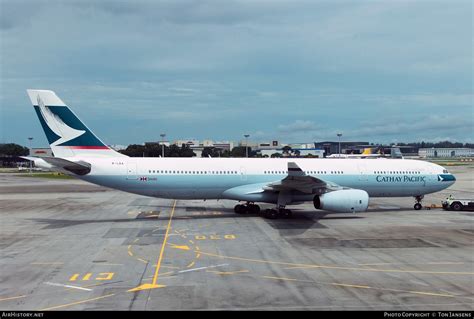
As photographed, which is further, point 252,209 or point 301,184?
point 252,209

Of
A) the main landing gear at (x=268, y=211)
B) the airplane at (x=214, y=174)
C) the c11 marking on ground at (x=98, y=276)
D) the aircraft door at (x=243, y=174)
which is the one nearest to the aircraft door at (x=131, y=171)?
the airplane at (x=214, y=174)

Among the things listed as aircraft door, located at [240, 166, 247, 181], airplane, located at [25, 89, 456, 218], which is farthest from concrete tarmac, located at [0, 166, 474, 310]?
aircraft door, located at [240, 166, 247, 181]

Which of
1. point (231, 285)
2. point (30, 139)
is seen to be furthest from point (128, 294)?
point (30, 139)

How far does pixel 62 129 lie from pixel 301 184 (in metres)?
14.5

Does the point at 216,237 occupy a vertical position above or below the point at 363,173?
below

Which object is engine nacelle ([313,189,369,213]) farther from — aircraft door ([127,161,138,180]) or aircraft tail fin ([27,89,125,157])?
aircraft tail fin ([27,89,125,157])

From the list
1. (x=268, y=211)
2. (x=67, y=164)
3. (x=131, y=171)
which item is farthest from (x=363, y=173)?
(x=67, y=164)

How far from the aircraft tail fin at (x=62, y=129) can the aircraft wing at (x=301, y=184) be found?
34.9 feet

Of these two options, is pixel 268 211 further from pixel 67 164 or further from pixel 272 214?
pixel 67 164

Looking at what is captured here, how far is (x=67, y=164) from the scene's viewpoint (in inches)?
1012

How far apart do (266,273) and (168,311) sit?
15.1 feet

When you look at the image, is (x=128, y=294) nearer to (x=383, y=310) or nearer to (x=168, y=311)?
(x=168, y=311)

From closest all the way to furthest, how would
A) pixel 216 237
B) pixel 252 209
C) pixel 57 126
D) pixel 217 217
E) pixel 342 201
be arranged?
1. pixel 216 237
2. pixel 342 201
3. pixel 57 126
4. pixel 217 217
5. pixel 252 209

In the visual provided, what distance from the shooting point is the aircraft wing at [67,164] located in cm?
2545
